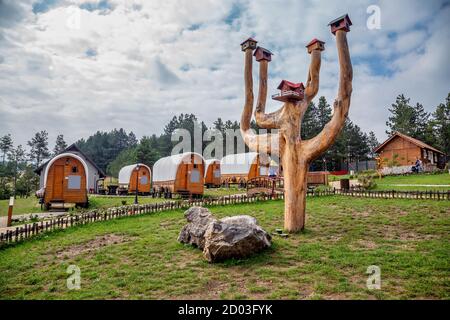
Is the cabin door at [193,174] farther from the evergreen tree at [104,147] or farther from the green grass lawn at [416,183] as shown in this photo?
the evergreen tree at [104,147]

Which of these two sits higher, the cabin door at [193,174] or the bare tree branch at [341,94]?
the bare tree branch at [341,94]

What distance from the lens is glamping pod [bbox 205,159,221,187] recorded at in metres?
37.5

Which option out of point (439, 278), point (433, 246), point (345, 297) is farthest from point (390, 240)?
point (345, 297)

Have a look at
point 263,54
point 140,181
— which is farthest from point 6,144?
point 263,54

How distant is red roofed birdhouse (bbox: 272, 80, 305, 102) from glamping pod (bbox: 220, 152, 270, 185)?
82.3 ft

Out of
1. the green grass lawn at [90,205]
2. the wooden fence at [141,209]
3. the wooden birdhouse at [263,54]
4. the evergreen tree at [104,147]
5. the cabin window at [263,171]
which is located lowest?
the green grass lawn at [90,205]

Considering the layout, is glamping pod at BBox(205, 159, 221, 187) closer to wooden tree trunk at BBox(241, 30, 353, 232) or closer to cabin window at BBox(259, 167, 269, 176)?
cabin window at BBox(259, 167, 269, 176)

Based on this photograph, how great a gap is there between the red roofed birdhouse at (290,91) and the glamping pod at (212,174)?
2788 centimetres

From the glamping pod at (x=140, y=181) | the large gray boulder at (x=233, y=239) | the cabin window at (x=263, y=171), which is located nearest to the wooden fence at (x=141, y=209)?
the large gray boulder at (x=233, y=239)

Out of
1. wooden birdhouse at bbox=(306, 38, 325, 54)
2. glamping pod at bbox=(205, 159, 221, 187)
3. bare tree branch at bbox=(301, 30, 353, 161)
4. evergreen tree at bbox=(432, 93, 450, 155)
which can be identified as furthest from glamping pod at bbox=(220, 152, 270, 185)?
evergreen tree at bbox=(432, 93, 450, 155)

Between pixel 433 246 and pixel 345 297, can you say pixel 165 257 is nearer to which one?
pixel 345 297

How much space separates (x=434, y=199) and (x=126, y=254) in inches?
566

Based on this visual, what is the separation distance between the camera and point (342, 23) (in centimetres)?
881

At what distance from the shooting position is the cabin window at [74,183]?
67.2ft
